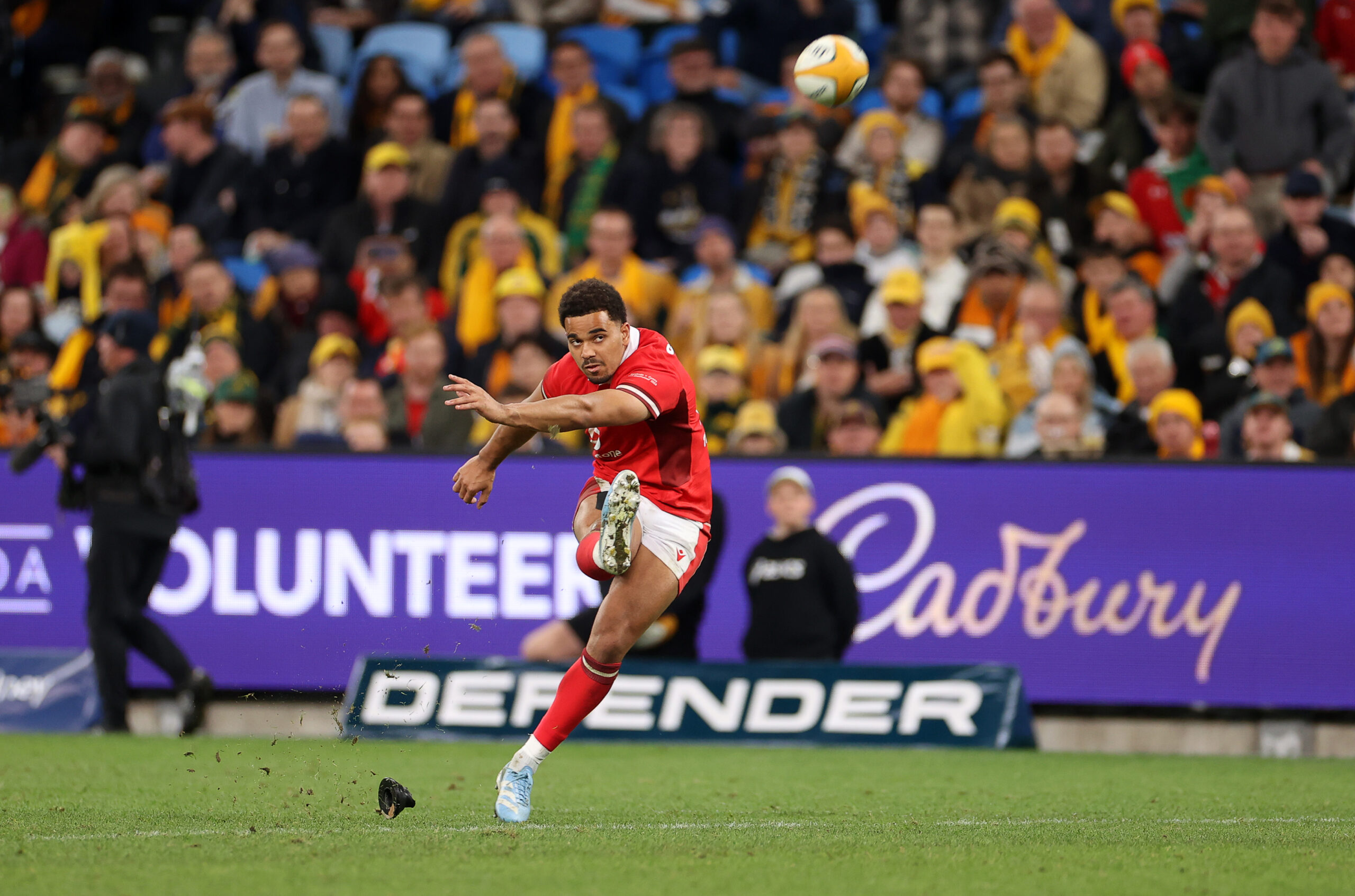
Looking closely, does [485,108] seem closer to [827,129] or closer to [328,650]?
[827,129]

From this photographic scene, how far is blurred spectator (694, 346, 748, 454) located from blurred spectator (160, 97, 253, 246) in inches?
242

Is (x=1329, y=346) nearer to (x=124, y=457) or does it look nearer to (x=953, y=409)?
(x=953, y=409)

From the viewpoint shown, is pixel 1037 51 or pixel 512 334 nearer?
pixel 512 334

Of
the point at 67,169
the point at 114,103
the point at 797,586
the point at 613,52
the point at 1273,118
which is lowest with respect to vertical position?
the point at 67,169

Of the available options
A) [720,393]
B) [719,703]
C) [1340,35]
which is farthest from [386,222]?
[1340,35]

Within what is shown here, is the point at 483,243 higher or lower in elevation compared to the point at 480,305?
higher

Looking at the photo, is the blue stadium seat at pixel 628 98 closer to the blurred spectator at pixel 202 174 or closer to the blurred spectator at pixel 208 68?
the blurred spectator at pixel 202 174

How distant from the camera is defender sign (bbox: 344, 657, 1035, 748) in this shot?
11.5m

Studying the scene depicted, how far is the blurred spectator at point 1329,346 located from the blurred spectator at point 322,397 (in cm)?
706

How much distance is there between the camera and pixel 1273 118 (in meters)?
14.6

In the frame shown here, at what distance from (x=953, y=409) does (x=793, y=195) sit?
330cm

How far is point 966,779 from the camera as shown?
953cm

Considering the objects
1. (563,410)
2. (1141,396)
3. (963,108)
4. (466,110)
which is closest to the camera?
(563,410)

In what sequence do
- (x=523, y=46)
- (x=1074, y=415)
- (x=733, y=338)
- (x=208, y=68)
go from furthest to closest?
(x=208, y=68) < (x=523, y=46) < (x=733, y=338) < (x=1074, y=415)
